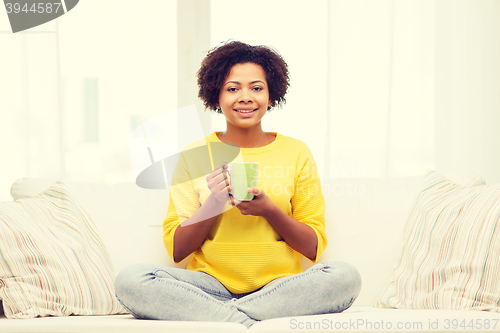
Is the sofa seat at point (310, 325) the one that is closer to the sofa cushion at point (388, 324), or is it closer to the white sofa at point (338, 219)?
the sofa cushion at point (388, 324)

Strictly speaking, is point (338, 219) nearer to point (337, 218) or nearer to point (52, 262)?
point (337, 218)

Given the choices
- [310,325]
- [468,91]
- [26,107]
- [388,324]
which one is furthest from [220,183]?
[468,91]

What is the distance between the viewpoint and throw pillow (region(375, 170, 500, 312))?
1109 millimetres

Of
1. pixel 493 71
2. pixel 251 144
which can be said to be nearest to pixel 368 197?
pixel 251 144

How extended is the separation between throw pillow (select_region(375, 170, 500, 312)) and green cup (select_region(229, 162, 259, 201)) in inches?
20.8

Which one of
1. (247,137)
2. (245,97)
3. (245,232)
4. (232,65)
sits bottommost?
(245,232)

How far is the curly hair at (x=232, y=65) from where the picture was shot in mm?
1422

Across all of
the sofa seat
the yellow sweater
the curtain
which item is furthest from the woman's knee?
the curtain

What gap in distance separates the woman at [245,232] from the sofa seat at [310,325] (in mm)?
86

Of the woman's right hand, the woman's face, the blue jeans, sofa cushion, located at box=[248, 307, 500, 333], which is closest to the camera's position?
sofa cushion, located at box=[248, 307, 500, 333]

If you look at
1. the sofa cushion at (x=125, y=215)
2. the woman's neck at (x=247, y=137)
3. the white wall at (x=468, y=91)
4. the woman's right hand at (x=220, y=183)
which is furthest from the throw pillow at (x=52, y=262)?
the white wall at (x=468, y=91)

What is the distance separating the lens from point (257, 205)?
1.18 meters

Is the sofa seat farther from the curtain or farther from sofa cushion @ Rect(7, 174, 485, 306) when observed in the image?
the curtain

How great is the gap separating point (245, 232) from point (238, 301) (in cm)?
25
